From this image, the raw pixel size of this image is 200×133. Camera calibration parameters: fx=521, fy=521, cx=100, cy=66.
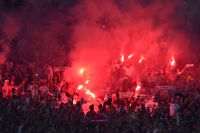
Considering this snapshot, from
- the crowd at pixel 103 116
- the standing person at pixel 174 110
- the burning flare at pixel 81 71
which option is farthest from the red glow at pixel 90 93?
the standing person at pixel 174 110

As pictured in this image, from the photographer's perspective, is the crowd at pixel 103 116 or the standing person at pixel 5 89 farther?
the standing person at pixel 5 89

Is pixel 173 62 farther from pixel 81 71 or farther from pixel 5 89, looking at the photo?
pixel 5 89

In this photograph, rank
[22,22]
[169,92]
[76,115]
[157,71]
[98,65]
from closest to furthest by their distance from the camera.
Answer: [76,115], [169,92], [157,71], [98,65], [22,22]

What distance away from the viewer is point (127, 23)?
18000mm

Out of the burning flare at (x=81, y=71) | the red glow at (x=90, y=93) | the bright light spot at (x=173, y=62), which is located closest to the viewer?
the red glow at (x=90, y=93)

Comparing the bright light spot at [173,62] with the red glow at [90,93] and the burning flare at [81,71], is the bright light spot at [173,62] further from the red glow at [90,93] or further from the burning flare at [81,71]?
the red glow at [90,93]

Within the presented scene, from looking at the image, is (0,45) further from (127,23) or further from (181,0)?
(181,0)

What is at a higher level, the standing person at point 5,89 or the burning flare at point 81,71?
the burning flare at point 81,71

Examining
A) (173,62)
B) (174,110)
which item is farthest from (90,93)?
(174,110)

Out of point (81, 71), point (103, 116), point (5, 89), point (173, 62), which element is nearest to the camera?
point (103, 116)

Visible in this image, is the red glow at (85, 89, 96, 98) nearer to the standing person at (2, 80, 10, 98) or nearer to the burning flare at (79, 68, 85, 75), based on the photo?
the burning flare at (79, 68, 85, 75)

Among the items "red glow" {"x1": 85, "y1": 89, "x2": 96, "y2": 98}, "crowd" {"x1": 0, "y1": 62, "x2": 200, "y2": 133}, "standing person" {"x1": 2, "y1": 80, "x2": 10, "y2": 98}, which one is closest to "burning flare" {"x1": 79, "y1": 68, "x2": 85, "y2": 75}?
"red glow" {"x1": 85, "y1": 89, "x2": 96, "y2": 98}

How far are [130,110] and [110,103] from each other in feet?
2.44

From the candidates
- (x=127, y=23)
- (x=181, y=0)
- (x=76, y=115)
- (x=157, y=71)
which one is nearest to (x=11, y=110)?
(x=76, y=115)
